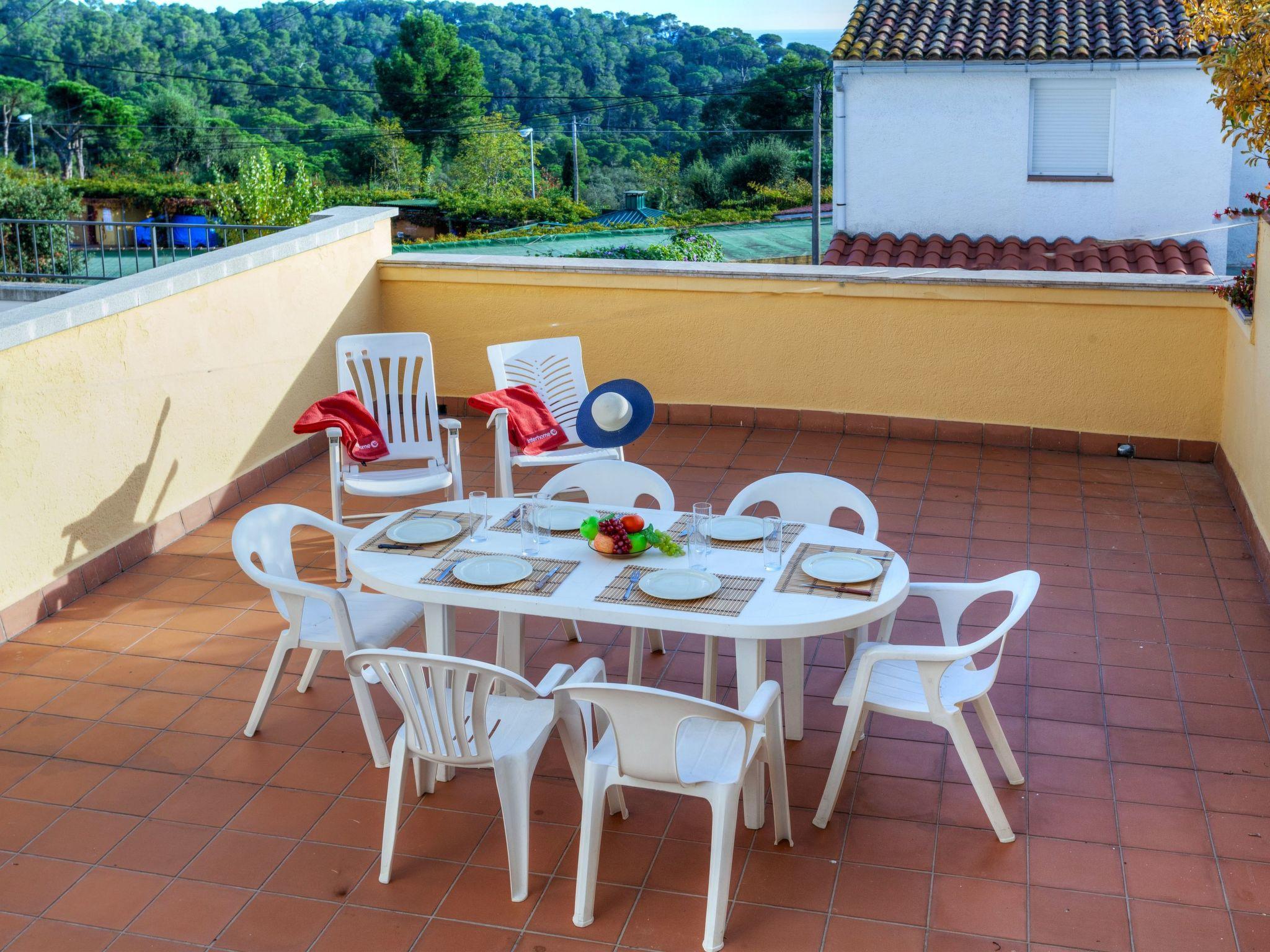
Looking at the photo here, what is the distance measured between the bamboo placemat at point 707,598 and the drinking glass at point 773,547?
10 cm

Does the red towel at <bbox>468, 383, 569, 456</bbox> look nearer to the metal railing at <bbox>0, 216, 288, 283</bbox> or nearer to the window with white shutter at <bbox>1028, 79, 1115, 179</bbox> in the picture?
the metal railing at <bbox>0, 216, 288, 283</bbox>

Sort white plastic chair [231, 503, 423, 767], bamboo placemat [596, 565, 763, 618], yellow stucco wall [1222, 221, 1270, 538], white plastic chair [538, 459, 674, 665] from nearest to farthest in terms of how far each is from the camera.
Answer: bamboo placemat [596, 565, 763, 618] < white plastic chair [231, 503, 423, 767] < white plastic chair [538, 459, 674, 665] < yellow stucco wall [1222, 221, 1270, 538]

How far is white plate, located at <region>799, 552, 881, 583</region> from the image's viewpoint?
3.35 metres

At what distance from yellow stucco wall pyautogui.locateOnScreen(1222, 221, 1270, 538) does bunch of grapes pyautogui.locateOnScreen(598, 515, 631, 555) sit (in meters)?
2.80

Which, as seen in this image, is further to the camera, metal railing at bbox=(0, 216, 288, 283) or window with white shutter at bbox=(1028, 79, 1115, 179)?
window with white shutter at bbox=(1028, 79, 1115, 179)

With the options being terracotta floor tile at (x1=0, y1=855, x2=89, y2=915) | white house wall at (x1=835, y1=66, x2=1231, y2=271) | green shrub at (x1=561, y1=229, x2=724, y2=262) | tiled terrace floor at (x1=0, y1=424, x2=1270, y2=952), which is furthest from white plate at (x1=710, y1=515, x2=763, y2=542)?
white house wall at (x1=835, y1=66, x2=1231, y2=271)

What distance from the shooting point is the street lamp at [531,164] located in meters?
39.7

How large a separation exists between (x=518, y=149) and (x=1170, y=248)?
33.1 metres

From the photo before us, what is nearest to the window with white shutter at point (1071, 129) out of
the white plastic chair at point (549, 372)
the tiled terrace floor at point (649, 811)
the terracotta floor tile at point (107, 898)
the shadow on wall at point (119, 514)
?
the white plastic chair at point (549, 372)

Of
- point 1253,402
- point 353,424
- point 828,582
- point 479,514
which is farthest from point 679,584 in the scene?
point 1253,402

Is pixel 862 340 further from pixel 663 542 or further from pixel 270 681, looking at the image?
pixel 270 681

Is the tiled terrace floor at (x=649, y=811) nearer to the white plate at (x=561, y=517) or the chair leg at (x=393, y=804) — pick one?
the chair leg at (x=393, y=804)

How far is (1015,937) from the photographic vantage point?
112 inches

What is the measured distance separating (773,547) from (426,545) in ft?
3.31
